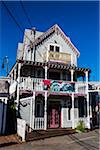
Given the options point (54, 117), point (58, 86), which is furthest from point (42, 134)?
point (58, 86)

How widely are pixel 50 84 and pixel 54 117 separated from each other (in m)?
3.42

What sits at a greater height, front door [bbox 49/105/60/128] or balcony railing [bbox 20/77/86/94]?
balcony railing [bbox 20/77/86/94]

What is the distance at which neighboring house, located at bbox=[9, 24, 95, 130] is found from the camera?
17.3 meters

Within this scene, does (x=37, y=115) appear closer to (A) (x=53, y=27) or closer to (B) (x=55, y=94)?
(B) (x=55, y=94)

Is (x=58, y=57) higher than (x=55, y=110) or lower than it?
higher

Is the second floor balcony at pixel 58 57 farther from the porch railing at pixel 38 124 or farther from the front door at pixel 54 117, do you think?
the porch railing at pixel 38 124

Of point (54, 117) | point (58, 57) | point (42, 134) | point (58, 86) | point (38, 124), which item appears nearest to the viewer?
point (42, 134)

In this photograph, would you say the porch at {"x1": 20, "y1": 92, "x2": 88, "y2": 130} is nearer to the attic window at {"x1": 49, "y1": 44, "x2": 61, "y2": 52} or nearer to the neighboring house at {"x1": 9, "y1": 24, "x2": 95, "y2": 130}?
the neighboring house at {"x1": 9, "y1": 24, "x2": 95, "y2": 130}

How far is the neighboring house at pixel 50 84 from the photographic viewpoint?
680 inches

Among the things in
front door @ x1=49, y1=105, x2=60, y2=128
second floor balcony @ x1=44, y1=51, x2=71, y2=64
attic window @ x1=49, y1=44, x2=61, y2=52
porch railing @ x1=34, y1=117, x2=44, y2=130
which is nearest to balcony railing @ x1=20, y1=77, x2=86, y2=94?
front door @ x1=49, y1=105, x2=60, y2=128

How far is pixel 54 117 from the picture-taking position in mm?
19562

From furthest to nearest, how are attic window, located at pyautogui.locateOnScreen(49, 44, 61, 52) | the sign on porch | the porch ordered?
attic window, located at pyautogui.locateOnScreen(49, 44, 61, 52), the sign on porch, the porch

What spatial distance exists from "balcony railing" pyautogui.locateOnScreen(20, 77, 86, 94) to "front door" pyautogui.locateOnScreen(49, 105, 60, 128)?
7.42 feet

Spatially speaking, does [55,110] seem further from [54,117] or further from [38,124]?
[38,124]
